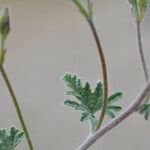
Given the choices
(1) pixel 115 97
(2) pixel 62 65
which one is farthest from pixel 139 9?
(2) pixel 62 65

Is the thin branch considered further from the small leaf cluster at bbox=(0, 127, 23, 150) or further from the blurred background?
the blurred background

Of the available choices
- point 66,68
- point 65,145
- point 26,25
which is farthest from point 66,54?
point 65,145

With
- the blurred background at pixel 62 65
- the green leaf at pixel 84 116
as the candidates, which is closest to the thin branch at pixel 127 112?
the green leaf at pixel 84 116

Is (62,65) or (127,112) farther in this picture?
(62,65)

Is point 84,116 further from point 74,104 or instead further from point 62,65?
point 62,65

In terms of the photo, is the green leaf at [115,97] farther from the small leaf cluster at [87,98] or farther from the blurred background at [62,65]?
the blurred background at [62,65]
